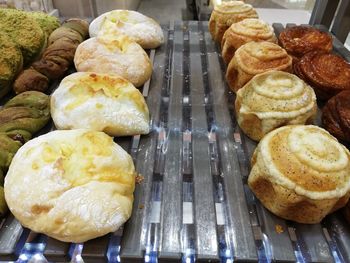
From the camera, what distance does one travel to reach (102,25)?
2117mm

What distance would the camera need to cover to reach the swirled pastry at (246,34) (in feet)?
6.14

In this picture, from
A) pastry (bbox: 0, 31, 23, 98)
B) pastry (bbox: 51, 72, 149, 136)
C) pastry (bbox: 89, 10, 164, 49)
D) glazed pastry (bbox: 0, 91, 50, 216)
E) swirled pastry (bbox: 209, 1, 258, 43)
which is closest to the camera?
glazed pastry (bbox: 0, 91, 50, 216)

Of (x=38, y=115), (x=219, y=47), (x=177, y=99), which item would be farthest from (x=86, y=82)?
(x=219, y=47)

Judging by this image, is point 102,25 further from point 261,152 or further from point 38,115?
point 261,152

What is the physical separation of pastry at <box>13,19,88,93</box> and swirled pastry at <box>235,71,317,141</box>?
1068mm

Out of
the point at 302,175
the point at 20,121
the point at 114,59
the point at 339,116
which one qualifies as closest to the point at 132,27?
the point at 114,59

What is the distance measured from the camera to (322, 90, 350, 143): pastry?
1.41 m

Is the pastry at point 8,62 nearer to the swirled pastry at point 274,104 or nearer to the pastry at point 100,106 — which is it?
the pastry at point 100,106

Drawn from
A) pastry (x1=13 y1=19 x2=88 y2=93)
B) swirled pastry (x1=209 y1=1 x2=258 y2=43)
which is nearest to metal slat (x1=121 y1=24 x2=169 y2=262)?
pastry (x1=13 y1=19 x2=88 y2=93)

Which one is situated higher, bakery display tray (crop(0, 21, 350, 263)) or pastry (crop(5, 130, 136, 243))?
pastry (crop(5, 130, 136, 243))

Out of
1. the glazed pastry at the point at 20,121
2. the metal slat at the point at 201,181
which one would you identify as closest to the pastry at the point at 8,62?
the glazed pastry at the point at 20,121

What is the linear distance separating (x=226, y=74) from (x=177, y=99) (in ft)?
1.15

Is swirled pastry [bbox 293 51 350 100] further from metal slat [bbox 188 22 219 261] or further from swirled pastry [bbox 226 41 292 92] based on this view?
metal slat [bbox 188 22 219 261]

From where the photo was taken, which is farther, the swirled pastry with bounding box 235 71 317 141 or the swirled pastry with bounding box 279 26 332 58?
the swirled pastry with bounding box 279 26 332 58
